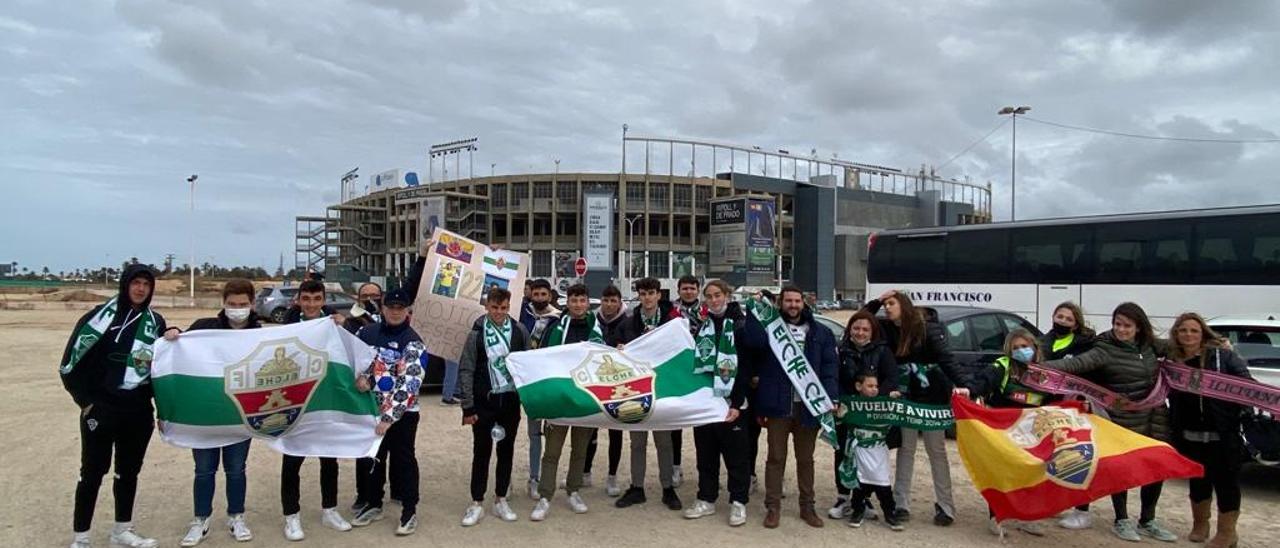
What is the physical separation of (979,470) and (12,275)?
151 meters

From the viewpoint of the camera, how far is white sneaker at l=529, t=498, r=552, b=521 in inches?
227

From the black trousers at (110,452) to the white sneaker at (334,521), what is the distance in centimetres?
121

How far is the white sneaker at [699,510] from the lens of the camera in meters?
5.84

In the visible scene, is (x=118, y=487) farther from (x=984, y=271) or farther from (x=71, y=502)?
(x=984, y=271)

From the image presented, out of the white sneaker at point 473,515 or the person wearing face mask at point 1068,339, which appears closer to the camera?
the white sneaker at point 473,515

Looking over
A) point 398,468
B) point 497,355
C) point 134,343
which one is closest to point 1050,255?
point 497,355

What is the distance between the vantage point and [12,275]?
120 meters

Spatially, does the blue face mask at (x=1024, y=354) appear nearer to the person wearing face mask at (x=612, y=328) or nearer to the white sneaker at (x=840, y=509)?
the white sneaker at (x=840, y=509)

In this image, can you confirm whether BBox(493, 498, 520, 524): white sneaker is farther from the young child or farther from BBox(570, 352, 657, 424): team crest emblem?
the young child

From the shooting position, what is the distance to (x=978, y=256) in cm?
1673

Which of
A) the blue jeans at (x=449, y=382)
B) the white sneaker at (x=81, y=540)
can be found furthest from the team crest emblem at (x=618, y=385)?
the blue jeans at (x=449, y=382)

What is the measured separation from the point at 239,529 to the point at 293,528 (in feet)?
1.14

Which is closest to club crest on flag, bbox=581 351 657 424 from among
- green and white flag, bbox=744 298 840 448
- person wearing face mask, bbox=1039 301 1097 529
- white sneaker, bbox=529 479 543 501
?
green and white flag, bbox=744 298 840 448

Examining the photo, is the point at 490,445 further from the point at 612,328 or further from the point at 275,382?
the point at 275,382
